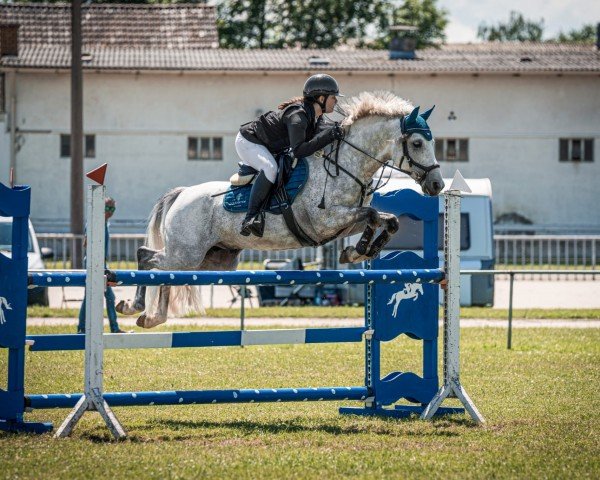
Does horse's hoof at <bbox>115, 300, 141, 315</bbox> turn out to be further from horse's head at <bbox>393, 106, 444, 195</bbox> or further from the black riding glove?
horse's head at <bbox>393, 106, 444, 195</bbox>

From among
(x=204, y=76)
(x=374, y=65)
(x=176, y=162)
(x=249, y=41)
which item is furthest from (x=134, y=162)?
(x=249, y=41)

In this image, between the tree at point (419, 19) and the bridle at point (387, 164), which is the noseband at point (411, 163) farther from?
the tree at point (419, 19)

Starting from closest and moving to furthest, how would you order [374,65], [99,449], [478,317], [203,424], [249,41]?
[99,449]
[203,424]
[478,317]
[374,65]
[249,41]

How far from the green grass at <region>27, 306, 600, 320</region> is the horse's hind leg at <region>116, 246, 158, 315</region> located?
25.2 ft

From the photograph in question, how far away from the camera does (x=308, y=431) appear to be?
7859mm

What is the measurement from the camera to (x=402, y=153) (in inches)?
347

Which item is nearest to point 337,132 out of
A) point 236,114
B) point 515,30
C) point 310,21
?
point 236,114

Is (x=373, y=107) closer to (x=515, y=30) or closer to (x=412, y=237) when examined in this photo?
(x=412, y=237)

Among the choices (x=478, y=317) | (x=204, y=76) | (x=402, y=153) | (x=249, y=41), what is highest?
(x=249, y=41)

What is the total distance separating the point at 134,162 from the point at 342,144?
27699 mm

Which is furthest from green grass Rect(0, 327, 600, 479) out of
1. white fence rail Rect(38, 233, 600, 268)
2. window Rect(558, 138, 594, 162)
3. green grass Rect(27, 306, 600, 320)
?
window Rect(558, 138, 594, 162)

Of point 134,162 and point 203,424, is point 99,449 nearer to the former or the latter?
point 203,424

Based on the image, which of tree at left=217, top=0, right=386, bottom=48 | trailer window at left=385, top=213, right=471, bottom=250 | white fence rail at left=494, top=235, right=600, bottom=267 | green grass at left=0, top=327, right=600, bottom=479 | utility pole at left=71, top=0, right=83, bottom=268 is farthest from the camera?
tree at left=217, top=0, right=386, bottom=48

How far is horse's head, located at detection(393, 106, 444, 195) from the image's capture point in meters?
8.71
